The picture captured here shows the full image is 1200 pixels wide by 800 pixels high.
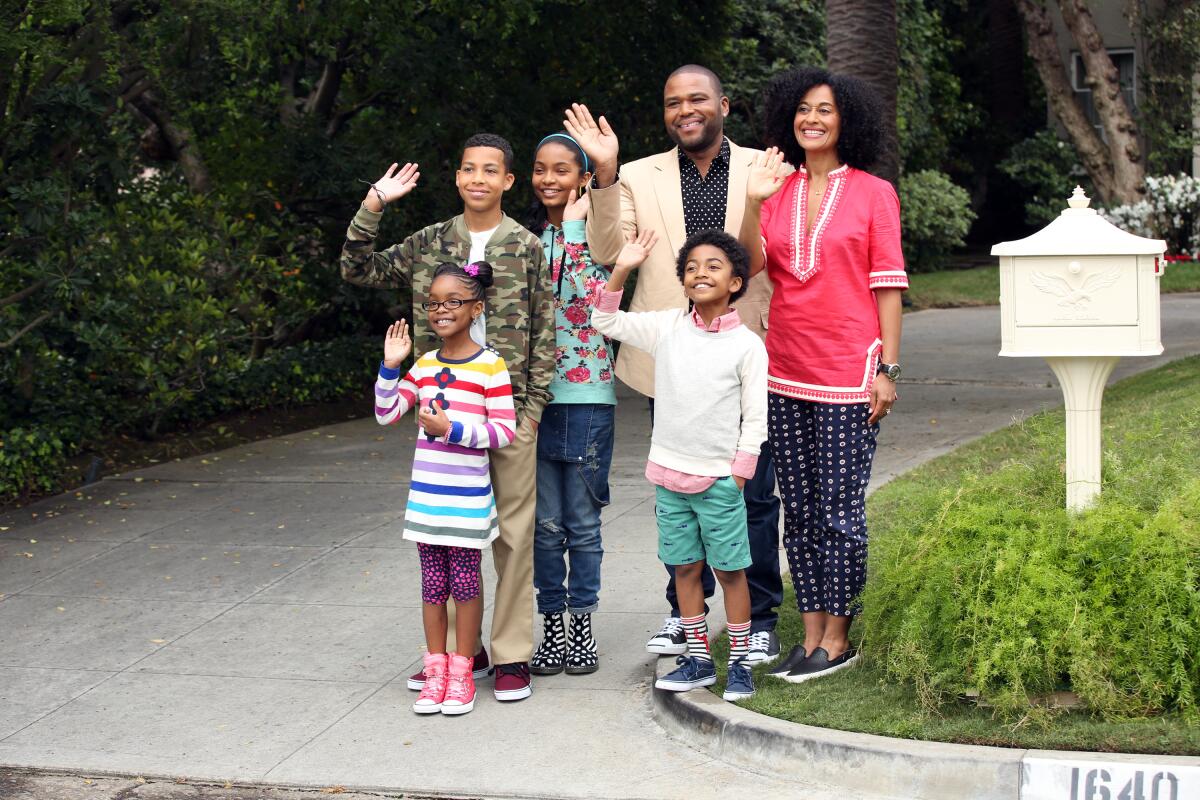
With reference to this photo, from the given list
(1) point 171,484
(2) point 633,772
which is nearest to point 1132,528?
(2) point 633,772

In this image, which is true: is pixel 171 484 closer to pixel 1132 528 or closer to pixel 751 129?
pixel 1132 528

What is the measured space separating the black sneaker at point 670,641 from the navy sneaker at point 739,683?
444mm

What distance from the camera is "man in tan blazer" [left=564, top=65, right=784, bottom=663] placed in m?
4.82

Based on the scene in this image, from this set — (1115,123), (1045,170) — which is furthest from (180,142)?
(1045,170)

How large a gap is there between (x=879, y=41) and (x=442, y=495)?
23.8ft

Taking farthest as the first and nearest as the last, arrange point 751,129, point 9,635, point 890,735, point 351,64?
point 751,129
point 351,64
point 9,635
point 890,735

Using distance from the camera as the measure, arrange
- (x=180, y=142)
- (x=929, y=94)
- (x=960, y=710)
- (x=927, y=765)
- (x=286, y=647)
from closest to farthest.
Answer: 1. (x=927, y=765)
2. (x=960, y=710)
3. (x=286, y=647)
4. (x=180, y=142)
5. (x=929, y=94)

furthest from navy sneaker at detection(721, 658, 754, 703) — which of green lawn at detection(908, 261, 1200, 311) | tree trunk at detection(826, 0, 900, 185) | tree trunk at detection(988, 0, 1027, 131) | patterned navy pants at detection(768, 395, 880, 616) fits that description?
tree trunk at detection(988, 0, 1027, 131)

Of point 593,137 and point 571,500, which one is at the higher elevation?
point 593,137

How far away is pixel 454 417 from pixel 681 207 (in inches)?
41.5

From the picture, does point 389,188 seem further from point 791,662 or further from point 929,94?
point 929,94

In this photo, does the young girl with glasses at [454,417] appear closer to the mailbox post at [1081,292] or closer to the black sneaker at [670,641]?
the black sneaker at [670,641]

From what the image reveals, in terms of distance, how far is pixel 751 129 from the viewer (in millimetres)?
18969

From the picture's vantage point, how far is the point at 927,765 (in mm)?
4070
